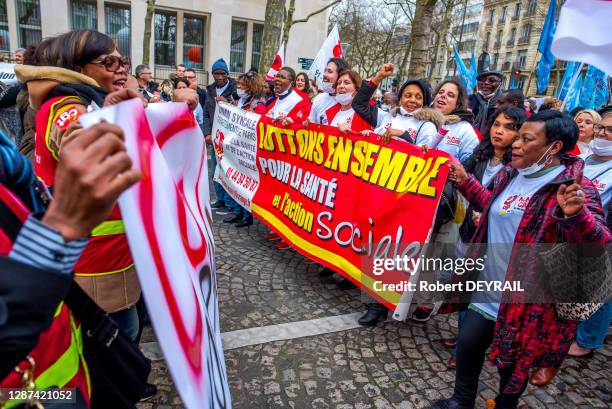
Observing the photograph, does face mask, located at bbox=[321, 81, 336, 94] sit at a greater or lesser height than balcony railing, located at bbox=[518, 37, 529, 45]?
lesser

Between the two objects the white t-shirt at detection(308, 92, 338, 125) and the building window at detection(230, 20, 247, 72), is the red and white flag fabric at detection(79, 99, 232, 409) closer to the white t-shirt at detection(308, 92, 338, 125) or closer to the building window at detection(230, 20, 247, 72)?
the white t-shirt at detection(308, 92, 338, 125)

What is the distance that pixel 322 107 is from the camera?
16.4 ft

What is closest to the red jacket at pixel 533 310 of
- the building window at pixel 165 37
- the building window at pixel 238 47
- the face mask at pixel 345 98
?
the face mask at pixel 345 98

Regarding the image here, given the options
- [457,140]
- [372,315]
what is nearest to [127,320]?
[372,315]

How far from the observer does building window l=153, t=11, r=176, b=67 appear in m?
23.3

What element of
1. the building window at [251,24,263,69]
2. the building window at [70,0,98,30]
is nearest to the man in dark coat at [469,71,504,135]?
the building window at [251,24,263,69]

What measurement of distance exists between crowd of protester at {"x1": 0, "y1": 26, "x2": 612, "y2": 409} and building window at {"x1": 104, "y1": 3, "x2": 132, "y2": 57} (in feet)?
63.9

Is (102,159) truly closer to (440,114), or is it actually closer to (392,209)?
(392,209)

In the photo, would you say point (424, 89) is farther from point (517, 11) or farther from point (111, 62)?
point (517, 11)

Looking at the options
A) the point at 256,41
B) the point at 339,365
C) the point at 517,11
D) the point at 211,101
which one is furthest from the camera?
the point at 517,11

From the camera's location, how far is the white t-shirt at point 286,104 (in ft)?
18.5

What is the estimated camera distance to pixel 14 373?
0.93 m

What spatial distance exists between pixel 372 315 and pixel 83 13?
24.5 m

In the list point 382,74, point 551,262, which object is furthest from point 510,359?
point 382,74
